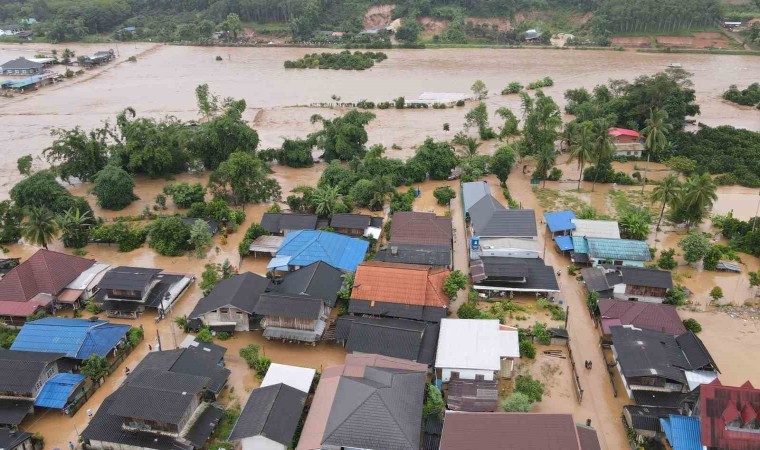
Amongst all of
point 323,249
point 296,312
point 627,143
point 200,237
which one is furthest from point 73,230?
point 627,143

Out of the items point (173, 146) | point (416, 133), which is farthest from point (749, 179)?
point (173, 146)

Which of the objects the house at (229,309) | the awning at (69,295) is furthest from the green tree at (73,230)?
the house at (229,309)

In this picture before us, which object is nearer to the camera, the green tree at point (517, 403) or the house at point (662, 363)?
the green tree at point (517, 403)

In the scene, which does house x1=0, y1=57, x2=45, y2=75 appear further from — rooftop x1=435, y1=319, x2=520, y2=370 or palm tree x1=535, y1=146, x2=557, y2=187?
rooftop x1=435, y1=319, x2=520, y2=370

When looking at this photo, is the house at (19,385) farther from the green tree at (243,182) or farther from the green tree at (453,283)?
the green tree at (243,182)

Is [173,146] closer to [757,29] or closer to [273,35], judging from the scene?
[273,35]

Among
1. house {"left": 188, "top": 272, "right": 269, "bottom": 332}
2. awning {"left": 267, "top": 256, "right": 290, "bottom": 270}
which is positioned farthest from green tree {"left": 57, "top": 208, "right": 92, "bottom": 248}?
awning {"left": 267, "top": 256, "right": 290, "bottom": 270}
